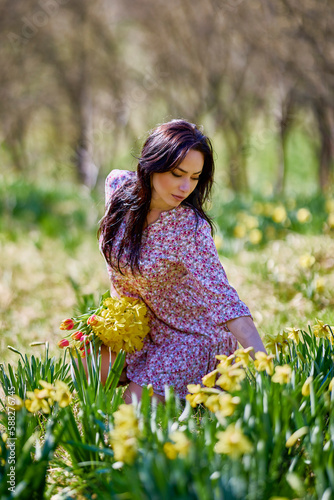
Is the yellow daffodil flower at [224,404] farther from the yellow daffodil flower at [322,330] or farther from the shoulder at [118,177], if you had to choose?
the shoulder at [118,177]

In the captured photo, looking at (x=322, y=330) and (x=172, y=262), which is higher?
(x=172, y=262)

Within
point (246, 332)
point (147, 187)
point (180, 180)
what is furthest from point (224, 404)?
point (147, 187)

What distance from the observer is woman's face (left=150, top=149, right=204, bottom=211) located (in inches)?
79.6

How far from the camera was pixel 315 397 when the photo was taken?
152 centimetres

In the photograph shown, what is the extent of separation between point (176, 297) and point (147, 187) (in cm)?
48

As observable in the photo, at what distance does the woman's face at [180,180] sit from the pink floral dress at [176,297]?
0.11 metres

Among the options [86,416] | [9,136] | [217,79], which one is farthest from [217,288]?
[9,136]

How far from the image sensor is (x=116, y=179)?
2.43 metres

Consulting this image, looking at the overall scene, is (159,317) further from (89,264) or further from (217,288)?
(89,264)

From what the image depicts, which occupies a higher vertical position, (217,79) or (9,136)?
(9,136)

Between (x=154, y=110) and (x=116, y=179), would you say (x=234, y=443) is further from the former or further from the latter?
(x=154, y=110)

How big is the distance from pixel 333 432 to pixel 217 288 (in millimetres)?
771

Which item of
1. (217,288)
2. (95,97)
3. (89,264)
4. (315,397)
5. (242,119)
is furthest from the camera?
(95,97)

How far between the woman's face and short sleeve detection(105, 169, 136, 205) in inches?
12.0
